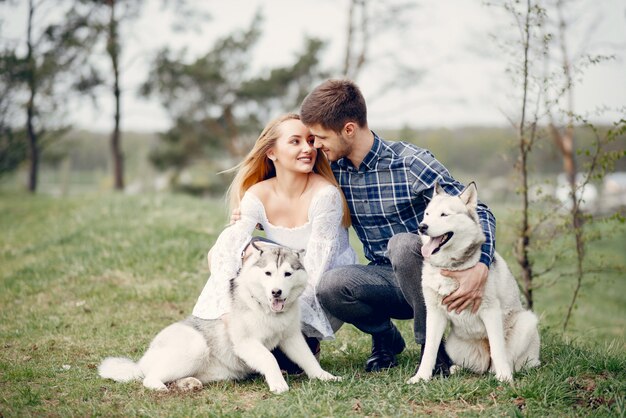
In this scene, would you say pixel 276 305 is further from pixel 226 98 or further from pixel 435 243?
pixel 226 98

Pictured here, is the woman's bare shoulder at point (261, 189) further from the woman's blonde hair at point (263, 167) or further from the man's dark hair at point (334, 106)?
the man's dark hair at point (334, 106)

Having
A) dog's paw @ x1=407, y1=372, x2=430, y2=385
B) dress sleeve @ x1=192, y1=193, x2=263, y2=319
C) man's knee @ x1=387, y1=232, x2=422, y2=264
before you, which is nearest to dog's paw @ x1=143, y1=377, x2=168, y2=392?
dress sleeve @ x1=192, y1=193, x2=263, y2=319

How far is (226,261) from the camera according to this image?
12.7 feet

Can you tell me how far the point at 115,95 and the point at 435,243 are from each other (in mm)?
16749

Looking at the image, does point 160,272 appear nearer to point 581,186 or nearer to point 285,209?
point 285,209

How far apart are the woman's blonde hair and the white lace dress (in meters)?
0.18

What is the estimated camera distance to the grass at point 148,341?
121 inches

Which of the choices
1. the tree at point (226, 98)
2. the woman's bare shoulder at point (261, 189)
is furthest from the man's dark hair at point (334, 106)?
the tree at point (226, 98)

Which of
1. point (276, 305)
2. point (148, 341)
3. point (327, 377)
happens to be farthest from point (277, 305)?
point (148, 341)

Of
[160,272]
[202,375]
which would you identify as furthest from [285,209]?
[160,272]

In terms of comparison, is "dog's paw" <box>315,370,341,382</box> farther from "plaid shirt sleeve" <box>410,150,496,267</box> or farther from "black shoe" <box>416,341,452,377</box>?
"plaid shirt sleeve" <box>410,150,496,267</box>

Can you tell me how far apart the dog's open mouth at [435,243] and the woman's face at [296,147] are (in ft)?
3.50

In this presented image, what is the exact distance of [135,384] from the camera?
3574 mm

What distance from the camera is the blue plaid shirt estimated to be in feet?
12.0
